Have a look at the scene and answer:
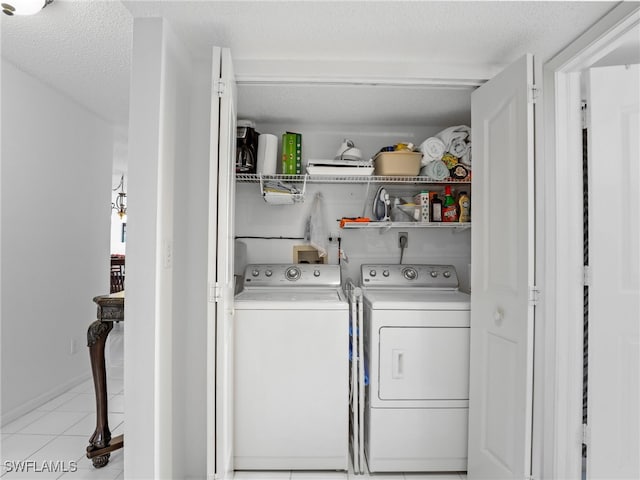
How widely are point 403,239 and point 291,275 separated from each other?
2.80ft

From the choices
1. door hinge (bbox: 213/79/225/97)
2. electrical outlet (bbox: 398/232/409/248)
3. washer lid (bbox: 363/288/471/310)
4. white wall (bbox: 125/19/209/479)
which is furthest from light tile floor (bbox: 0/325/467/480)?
door hinge (bbox: 213/79/225/97)

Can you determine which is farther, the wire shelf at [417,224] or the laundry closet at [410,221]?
the wire shelf at [417,224]

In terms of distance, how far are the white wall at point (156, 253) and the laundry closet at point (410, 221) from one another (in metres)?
0.22

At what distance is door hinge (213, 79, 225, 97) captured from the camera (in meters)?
1.71

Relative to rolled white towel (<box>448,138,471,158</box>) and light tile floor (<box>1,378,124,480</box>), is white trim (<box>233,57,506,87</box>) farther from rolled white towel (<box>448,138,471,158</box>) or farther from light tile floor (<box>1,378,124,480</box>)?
light tile floor (<box>1,378,124,480</box>)

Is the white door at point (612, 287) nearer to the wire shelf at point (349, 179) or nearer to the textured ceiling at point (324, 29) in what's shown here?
the textured ceiling at point (324, 29)

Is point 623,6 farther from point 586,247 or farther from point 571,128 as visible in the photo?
point 586,247

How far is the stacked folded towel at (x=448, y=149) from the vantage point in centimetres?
260

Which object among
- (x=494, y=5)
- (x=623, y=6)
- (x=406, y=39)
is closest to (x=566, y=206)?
(x=623, y=6)

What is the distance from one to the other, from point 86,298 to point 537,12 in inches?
147

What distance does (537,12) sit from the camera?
1627mm

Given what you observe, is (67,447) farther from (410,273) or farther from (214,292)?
(410,273)

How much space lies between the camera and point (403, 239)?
2883 millimetres
